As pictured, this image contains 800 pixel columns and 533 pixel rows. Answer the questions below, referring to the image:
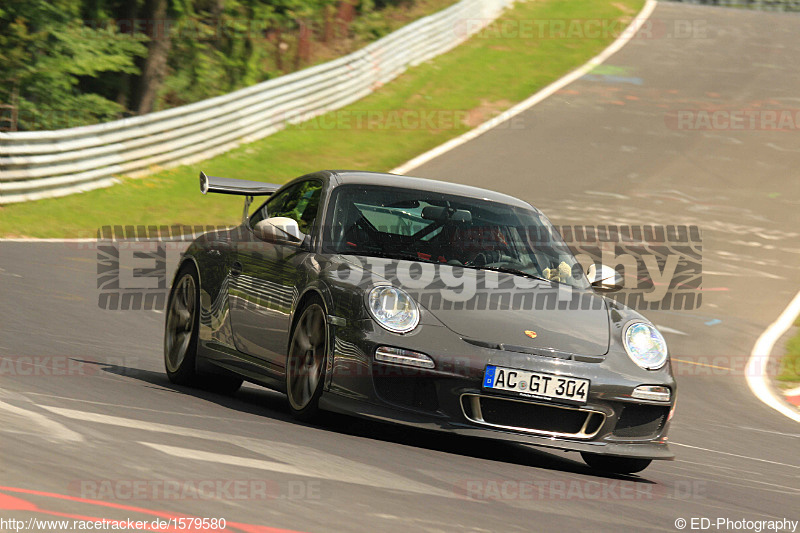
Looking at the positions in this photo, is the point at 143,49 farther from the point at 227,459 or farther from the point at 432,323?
the point at 227,459

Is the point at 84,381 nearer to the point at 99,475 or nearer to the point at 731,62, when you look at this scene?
the point at 99,475

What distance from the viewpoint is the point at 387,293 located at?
22.0ft

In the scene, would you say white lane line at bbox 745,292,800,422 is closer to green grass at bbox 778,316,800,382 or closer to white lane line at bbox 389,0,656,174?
green grass at bbox 778,316,800,382

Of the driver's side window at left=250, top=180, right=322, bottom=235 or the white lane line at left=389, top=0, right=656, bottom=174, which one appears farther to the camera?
the white lane line at left=389, top=0, right=656, bottom=174

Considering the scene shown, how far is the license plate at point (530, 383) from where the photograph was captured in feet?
21.3

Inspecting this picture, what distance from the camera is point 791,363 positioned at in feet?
43.3

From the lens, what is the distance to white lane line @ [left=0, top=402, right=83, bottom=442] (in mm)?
5512

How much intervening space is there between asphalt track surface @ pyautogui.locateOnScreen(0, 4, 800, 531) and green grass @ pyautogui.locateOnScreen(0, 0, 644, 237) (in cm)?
271

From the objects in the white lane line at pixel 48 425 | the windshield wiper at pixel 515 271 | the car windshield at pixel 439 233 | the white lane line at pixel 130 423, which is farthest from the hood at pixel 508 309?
the white lane line at pixel 48 425

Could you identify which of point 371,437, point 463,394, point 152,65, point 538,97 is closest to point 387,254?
point 371,437

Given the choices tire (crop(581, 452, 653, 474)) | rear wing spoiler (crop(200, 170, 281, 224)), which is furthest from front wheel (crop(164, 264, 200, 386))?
tire (crop(581, 452, 653, 474))

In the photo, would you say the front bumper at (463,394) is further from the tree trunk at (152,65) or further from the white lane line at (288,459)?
the tree trunk at (152,65)

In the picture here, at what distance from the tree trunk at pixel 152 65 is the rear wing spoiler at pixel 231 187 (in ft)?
62.3

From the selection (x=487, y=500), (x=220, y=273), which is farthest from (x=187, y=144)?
(x=487, y=500)
